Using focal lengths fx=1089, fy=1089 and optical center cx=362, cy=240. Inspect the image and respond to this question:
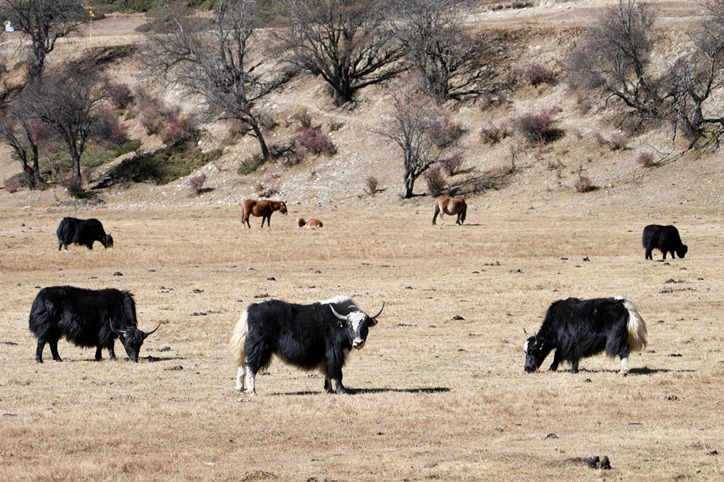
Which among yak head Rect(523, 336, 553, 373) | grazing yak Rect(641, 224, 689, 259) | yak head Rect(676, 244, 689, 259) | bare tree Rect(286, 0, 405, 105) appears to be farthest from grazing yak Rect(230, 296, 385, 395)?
bare tree Rect(286, 0, 405, 105)

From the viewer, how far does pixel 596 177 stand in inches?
2347

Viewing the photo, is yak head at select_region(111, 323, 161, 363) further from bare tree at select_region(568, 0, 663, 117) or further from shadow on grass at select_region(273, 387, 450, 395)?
bare tree at select_region(568, 0, 663, 117)

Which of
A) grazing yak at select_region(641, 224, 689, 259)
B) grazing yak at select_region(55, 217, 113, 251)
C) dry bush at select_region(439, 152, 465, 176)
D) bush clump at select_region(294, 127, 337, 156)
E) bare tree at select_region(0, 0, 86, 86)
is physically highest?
bare tree at select_region(0, 0, 86, 86)

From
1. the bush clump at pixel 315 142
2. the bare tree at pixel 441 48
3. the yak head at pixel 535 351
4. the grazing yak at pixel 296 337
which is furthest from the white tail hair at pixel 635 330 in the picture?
the bare tree at pixel 441 48

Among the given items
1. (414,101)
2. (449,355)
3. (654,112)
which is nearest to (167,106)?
(414,101)

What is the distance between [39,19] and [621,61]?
158 feet

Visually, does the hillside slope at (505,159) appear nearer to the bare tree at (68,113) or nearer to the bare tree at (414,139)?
the bare tree at (414,139)

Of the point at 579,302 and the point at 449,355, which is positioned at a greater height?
the point at 579,302

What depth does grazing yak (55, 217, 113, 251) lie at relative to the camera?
4032 centimetres

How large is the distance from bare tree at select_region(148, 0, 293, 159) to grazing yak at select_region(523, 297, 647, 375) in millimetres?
56339

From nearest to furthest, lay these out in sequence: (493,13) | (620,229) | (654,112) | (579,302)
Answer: (579,302) < (620,229) < (654,112) < (493,13)

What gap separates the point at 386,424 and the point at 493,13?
78866 mm

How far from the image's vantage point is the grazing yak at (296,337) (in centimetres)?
1625

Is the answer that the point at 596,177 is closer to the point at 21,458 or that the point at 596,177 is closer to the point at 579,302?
the point at 579,302
